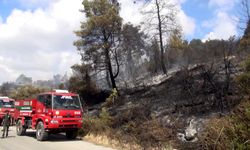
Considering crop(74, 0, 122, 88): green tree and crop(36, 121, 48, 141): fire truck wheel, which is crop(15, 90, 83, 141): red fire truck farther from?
crop(74, 0, 122, 88): green tree

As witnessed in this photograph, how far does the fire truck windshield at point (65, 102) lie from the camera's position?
2139 cm

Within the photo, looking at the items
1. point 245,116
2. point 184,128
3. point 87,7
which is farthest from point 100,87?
point 245,116

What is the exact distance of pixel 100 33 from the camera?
37.6 metres

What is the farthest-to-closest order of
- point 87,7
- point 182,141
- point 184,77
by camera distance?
point 87,7 < point 184,77 < point 182,141

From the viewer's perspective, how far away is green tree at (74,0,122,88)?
3694cm

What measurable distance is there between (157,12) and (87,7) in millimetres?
6699

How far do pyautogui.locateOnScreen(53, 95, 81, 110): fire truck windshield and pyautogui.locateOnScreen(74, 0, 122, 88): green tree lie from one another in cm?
1500

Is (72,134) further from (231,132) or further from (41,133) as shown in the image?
(231,132)

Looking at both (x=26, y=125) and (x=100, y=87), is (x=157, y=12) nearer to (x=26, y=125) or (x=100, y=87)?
(x=100, y=87)

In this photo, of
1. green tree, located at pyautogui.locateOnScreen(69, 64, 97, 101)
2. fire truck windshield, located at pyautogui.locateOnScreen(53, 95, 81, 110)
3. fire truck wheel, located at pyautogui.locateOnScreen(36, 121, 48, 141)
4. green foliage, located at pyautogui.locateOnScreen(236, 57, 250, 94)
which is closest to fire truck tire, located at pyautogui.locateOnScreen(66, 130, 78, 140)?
fire truck windshield, located at pyautogui.locateOnScreen(53, 95, 81, 110)

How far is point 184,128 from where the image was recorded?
19.1 m

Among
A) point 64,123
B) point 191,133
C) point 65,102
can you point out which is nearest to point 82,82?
point 65,102

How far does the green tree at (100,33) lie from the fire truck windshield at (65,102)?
1500 centimetres

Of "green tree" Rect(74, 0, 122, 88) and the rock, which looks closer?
the rock
